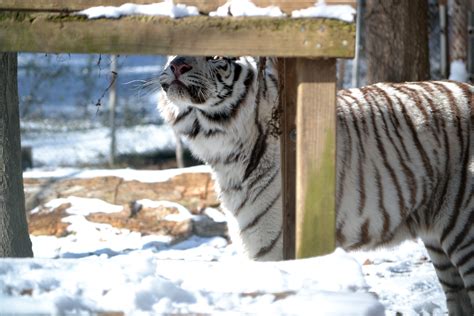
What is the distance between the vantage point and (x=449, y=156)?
417cm

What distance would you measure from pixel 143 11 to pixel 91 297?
83 cm

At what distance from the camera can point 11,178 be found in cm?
491

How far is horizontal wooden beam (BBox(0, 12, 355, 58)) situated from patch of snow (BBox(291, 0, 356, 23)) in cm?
2

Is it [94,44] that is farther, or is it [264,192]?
[264,192]

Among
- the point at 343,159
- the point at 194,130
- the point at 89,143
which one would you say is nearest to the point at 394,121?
the point at 343,159

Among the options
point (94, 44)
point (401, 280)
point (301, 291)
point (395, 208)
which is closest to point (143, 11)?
point (94, 44)

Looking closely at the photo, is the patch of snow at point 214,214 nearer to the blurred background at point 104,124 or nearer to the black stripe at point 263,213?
the blurred background at point 104,124

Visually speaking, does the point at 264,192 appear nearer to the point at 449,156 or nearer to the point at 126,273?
the point at 449,156

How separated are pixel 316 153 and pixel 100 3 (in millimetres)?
773

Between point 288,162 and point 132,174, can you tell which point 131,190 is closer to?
point 132,174

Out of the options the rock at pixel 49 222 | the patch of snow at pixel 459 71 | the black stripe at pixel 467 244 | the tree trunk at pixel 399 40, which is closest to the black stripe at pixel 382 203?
the black stripe at pixel 467 244

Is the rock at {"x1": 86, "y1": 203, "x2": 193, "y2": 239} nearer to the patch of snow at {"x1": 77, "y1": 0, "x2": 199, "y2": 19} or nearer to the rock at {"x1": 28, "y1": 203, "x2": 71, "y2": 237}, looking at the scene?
the rock at {"x1": 28, "y1": 203, "x2": 71, "y2": 237}

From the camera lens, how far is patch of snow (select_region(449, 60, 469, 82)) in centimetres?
814

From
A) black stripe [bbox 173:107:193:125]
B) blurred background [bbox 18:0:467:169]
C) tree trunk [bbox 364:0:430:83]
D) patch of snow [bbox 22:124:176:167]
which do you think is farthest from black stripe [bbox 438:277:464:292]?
patch of snow [bbox 22:124:176:167]
